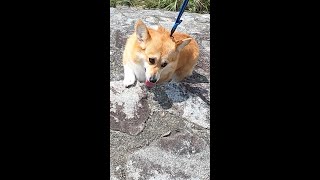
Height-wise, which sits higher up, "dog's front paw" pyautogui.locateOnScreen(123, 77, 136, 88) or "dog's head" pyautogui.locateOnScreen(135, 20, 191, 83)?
"dog's head" pyautogui.locateOnScreen(135, 20, 191, 83)

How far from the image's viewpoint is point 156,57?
2.98 metres

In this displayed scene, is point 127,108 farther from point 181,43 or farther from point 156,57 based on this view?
point 181,43

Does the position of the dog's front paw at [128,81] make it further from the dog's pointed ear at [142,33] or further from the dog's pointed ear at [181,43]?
the dog's pointed ear at [181,43]

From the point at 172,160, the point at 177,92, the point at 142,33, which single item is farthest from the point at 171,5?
the point at 172,160

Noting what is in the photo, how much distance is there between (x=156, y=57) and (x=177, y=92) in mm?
455

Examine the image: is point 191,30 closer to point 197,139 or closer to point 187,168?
point 197,139

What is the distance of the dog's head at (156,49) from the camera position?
9.79 feet

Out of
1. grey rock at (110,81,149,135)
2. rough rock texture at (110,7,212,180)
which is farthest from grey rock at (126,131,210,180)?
grey rock at (110,81,149,135)

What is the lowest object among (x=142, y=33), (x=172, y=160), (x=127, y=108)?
(x=172, y=160)

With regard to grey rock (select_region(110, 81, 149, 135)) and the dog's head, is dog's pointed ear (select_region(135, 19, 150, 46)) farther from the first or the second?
grey rock (select_region(110, 81, 149, 135))

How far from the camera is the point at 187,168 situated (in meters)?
2.82

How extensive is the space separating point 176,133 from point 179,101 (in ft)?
1.06

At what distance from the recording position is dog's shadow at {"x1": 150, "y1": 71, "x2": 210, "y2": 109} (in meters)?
3.22

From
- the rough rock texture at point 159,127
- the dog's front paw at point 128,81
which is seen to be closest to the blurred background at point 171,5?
the rough rock texture at point 159,127
